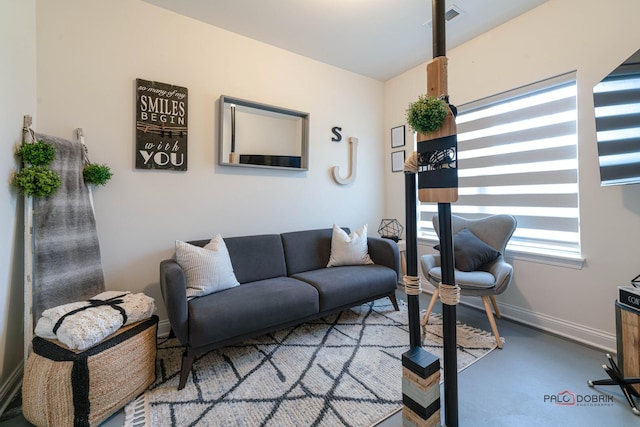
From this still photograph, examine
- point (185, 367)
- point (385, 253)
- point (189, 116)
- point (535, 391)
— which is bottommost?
Result: point (535, 391)

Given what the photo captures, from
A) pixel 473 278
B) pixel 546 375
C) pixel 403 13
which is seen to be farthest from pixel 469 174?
pixel 546 375

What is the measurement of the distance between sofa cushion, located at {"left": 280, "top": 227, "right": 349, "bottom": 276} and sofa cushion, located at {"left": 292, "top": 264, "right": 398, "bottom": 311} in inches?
4.9

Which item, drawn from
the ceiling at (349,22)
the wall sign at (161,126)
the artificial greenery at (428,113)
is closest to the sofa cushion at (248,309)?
the wall sign at (161,126)

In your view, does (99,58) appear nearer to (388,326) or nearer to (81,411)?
(81,411)

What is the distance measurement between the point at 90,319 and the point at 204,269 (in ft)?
2.27

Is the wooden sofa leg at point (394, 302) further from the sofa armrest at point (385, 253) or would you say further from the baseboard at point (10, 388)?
the baseboard at point (10, 388)

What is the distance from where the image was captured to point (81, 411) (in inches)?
49.1

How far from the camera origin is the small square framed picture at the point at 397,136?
3.53 metres

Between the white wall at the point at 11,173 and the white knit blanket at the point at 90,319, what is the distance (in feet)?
1.02

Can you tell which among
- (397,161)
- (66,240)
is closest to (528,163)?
(397,161)

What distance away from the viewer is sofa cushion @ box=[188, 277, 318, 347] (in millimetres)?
1634

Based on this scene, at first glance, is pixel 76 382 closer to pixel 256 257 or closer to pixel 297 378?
pixel 297 378

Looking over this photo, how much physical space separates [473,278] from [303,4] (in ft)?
8.59

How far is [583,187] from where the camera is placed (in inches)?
82.2
